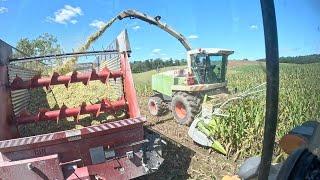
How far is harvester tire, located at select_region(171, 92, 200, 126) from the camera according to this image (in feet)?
29.8

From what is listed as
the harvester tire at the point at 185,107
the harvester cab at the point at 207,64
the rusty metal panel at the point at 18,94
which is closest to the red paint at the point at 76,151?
the rusty metal panel at the point at 18,94

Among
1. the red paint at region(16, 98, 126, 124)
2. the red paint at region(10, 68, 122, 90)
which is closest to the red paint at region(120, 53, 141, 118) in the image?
the red paint at region(16, 98, 126, 124)

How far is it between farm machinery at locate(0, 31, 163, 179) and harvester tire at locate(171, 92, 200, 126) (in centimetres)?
362

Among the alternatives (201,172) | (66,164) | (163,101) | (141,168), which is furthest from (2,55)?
(163,101)

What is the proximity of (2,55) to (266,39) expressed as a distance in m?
5.02

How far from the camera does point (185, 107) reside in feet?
30.8

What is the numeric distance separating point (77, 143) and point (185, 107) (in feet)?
17.8

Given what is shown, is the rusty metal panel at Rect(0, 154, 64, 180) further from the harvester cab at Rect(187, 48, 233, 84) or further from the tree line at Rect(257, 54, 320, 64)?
the harvester cab at Rect(187, 48, 233, 84)

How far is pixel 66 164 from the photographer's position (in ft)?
13.5

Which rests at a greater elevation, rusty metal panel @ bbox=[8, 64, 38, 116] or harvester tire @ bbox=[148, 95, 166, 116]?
rusty metal panel @ bbox=[8, 64, 38, 116]

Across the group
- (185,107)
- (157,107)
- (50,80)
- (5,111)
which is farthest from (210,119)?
(157,107)

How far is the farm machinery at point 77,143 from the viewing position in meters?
3.93

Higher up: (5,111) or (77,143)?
(5,111)

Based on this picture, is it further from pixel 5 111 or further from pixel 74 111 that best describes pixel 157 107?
pixel 5 111
